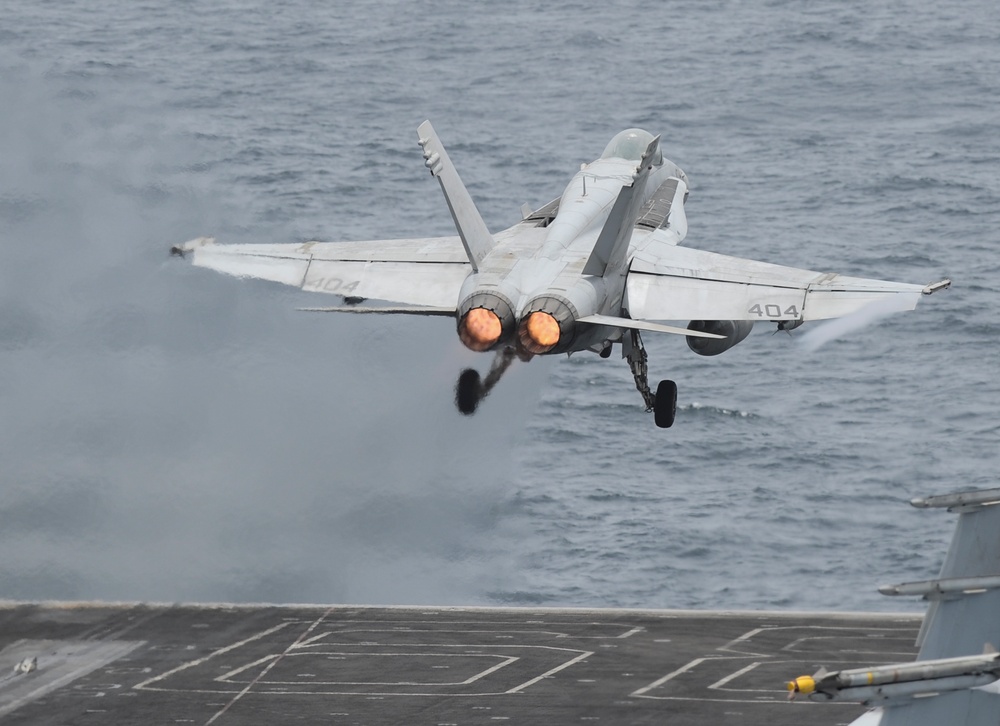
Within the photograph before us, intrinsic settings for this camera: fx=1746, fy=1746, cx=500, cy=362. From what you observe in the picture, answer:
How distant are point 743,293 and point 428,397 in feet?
152

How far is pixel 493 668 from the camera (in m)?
70.1

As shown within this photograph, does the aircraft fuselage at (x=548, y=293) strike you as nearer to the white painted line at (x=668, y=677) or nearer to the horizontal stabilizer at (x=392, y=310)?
the horizontal stabilizer at (x=392, y=310)

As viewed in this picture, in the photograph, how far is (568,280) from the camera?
144 feet

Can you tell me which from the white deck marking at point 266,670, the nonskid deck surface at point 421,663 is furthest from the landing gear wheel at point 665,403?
the white deck marking at point 266,670

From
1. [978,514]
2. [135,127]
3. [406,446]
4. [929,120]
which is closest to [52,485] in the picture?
[406,446]

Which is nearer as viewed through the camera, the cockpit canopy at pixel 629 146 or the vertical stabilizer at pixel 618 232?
the vertical stabilizer at pixel 618 232

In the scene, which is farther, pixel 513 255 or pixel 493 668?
pixel 493 668

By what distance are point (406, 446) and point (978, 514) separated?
211ft

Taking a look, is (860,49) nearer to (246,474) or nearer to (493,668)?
(246,474)

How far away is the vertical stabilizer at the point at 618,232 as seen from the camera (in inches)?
1742

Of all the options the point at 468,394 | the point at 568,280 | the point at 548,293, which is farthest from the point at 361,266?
the point at 548,293

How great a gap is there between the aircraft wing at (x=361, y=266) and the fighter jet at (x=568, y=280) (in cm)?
4

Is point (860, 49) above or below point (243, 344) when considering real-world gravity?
above

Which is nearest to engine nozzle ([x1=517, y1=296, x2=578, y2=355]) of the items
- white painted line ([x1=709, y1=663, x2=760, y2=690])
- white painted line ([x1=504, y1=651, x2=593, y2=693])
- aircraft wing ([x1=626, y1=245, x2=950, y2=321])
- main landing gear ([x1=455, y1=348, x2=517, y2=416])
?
main landing gear ([x1=455, y1=348, x2=517, y2=416])
